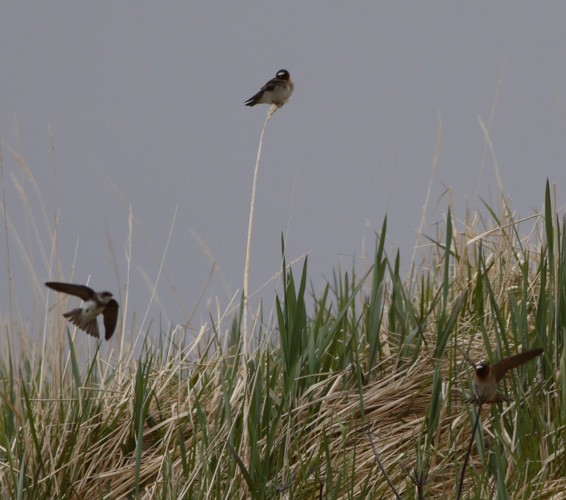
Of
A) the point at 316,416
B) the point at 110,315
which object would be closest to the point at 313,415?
the point at 316,416

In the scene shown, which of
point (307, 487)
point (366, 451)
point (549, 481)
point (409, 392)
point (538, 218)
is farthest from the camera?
point (538, 218)

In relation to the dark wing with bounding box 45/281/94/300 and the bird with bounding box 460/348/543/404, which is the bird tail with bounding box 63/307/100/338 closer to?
the dark wing with bounding box 45/281/94/300

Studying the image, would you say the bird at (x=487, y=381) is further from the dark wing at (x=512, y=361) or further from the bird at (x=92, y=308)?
the bird at (x=92, y=308)

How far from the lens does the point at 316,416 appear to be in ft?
12.3

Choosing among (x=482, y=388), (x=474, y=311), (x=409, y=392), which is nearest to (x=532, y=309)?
(x=474, y=311)

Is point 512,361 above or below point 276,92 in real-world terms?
below

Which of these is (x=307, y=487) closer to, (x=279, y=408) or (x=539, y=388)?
(x=279, y=408)

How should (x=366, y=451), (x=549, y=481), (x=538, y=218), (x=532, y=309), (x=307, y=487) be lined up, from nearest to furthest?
(x=549, y=481)
(x=307, y=487)
(x=366, y=451)
(x=532, y=309)
(x=538, y=218)

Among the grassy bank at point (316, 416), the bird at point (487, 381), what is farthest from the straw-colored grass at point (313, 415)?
the bird at point (487, 381)

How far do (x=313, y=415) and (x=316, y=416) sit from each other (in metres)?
0.20

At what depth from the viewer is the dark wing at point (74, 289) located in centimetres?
240

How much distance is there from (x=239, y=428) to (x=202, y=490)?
44cm

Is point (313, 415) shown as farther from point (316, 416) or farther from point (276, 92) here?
point (276, 92)

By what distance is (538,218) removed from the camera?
4.72 meters
